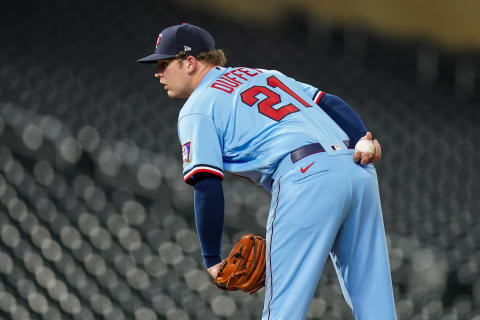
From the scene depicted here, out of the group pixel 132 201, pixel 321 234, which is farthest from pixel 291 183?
pixel 132 201

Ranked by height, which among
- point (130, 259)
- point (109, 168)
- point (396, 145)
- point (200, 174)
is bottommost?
point (396, 145)

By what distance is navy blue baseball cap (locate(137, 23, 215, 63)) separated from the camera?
1495mm

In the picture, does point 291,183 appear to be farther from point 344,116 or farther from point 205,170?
point 344,116

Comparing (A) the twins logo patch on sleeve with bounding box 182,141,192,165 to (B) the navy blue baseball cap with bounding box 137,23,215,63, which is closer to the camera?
(A) the twins logo patch on sleeve with bounding box 182,141,192,165

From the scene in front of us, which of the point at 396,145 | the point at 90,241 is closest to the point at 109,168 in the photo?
the point at 90,241

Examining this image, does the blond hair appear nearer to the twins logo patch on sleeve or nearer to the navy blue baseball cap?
the navy blue baseball cap

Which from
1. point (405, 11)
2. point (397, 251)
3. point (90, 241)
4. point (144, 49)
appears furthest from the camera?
point (405, 11)

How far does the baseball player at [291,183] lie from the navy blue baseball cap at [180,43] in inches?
3.4

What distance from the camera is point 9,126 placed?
220 cm

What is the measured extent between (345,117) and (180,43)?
0.41m

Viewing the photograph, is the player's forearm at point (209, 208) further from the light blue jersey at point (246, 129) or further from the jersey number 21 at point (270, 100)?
the jersey number 21 at point (270, 100)

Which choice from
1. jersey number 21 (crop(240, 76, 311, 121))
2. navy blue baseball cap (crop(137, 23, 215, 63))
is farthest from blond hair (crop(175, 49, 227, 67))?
jersey number 21 (crop(240, 76, 311, 121))

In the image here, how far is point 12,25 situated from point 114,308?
319 cm

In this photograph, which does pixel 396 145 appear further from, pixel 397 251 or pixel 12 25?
pixel 12 25
